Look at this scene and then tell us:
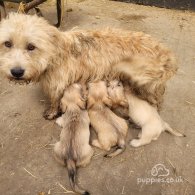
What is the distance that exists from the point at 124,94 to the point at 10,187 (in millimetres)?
1460

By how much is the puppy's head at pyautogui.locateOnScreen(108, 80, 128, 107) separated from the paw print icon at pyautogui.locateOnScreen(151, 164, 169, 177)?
0.70m

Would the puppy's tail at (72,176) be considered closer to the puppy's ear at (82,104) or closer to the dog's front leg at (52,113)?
the puppy's ear at (82,104)

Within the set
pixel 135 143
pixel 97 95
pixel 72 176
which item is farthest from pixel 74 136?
pixel 135 143

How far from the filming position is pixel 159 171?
3713 mm

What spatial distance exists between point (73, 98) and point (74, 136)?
51 cm

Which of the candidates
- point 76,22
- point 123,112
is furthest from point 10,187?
point 76,22

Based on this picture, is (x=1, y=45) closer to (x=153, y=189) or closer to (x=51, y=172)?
(x=51, y=172)

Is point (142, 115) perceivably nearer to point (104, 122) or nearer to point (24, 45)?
point (104, 122)

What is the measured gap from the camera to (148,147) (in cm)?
396

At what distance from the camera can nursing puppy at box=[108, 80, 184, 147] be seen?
3.82 meters

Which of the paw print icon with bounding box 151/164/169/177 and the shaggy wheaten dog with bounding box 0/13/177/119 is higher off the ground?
the shaggy wheaten dog with bounding box 0/13/177/119

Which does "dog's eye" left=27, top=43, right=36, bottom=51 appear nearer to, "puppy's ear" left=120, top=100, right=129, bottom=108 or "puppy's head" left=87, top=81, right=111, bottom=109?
"puppy's head" left=87, top=81, right=111, bottom=109

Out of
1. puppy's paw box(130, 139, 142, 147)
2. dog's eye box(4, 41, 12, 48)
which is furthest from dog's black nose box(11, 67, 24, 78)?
puppy's paw box(130, 139, 142, 147)

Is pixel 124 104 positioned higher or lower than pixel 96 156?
higher
